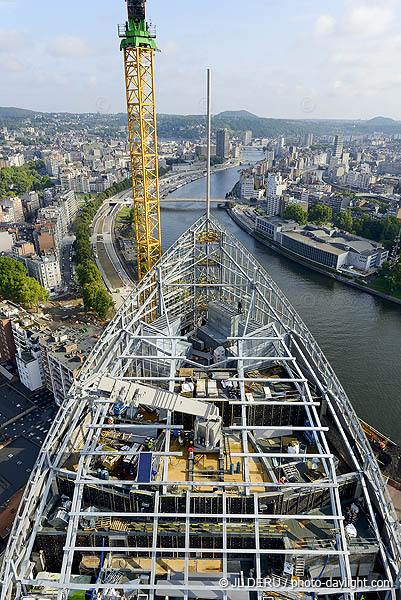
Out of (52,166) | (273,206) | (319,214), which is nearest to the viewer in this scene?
(319,214)

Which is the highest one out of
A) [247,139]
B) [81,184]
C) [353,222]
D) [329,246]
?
[247,139]

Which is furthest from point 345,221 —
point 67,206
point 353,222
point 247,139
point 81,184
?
point 247,139

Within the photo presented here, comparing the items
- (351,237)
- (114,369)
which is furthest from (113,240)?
(114,369)

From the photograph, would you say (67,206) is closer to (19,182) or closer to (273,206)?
(19,182)

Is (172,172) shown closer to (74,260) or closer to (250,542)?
(74,260)

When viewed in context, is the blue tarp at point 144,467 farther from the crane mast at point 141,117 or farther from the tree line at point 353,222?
the tree line at point 353,222

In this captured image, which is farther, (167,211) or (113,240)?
(167,211)

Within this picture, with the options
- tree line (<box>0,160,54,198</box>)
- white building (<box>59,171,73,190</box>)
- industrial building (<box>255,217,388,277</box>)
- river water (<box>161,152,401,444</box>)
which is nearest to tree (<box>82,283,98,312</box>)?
river water (<box>161,152,401,444</box>)
